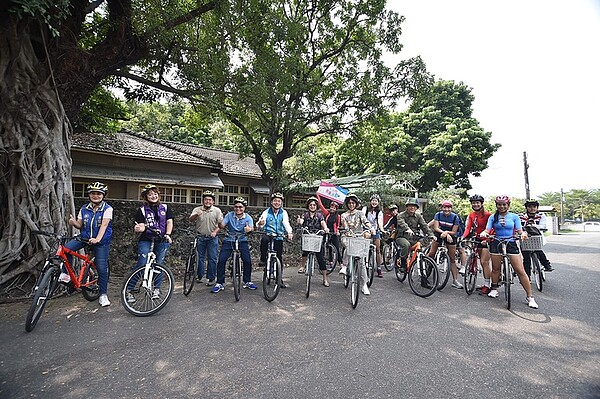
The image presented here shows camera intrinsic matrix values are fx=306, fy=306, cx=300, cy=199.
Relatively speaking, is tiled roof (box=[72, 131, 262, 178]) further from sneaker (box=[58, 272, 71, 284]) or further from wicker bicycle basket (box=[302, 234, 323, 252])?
wicker bicycle basket (box=[302, 234, 323, 252])

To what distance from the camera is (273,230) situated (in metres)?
5.77

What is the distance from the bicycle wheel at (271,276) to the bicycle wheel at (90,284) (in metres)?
2.64

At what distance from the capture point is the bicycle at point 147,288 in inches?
173

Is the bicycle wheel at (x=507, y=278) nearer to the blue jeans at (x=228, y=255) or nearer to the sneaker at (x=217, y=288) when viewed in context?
the blue jeans at (x=228, y=255)

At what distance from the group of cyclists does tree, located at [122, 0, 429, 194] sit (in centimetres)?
370

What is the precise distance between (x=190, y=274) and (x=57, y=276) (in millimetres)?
2057

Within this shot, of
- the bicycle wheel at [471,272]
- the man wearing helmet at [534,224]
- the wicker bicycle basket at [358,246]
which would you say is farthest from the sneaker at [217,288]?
the man wearing helmet at [534,224]

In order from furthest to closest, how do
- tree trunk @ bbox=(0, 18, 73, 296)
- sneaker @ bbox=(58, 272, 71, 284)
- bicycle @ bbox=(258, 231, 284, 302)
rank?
bicycle @ bbox=(258, 231, 284, 302) < tree trunk @ bbox=(0, 18, 73, 296) < sneaker @ bbox=(58, 272, 71, 284)

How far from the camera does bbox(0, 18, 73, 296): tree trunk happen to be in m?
4.95

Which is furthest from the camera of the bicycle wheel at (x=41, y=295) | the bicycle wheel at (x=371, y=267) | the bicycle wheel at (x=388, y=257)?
the bicycle wheel at (x=388, y=257)

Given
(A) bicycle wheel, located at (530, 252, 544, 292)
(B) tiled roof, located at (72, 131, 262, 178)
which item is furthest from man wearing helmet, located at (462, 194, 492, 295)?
(B) tiled roof, located at (72, 131, 262, 178)

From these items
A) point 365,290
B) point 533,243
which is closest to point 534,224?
point 533,243

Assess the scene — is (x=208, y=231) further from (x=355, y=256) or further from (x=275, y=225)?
(x=355, y=256)

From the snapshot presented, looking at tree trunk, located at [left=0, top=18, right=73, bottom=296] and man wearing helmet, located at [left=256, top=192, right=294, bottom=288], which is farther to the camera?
man wearing helmet, located at [left=256, top=192, right=294, bottom=288]
